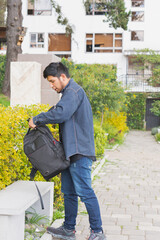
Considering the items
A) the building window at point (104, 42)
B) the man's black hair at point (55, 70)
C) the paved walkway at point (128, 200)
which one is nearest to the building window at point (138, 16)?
the building window at point (104, 42)

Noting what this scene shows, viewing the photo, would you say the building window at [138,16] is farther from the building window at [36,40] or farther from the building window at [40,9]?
the building window at [36,40]

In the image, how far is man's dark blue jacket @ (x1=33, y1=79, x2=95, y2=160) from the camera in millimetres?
3838

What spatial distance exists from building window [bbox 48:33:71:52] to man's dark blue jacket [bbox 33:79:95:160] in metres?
31.0

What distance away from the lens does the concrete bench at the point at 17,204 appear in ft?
11.5

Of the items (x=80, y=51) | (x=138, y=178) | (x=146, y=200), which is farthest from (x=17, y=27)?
(x=80, y=51)

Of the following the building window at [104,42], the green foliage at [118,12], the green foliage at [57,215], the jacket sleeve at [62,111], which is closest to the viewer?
the jacket sleeve at [62,111]

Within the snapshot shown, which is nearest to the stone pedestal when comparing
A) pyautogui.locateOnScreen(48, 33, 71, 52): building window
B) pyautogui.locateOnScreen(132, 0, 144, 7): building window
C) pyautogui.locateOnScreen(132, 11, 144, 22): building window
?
pyautogui.locateOnScreen(48, 33, 71, 52): building window

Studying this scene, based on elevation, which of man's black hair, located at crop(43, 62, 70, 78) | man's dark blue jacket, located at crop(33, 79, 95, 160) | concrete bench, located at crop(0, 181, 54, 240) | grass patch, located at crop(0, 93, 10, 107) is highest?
man's black hair, located at crop(43, 62, 70, 78)

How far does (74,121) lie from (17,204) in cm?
103

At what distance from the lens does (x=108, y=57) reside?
110ft

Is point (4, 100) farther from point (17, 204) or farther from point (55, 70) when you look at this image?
point (17, 204)

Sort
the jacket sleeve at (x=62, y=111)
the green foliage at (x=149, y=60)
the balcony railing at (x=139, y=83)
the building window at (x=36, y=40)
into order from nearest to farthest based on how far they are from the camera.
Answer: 1. the jacket sleeve at (x=62, y=111)
2. the green foliage at (x=149, y=60)
3. the balcony railing at (x=139, y=83)
4. the building window at (x=36, y=40)

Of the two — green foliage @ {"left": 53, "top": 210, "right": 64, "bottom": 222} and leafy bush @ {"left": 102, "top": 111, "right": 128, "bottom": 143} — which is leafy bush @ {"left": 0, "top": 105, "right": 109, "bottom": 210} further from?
leafy bush @ {"left": 102, "top": 111, "right": 128, "bottom": 143}

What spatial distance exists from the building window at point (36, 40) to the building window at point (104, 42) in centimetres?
421
